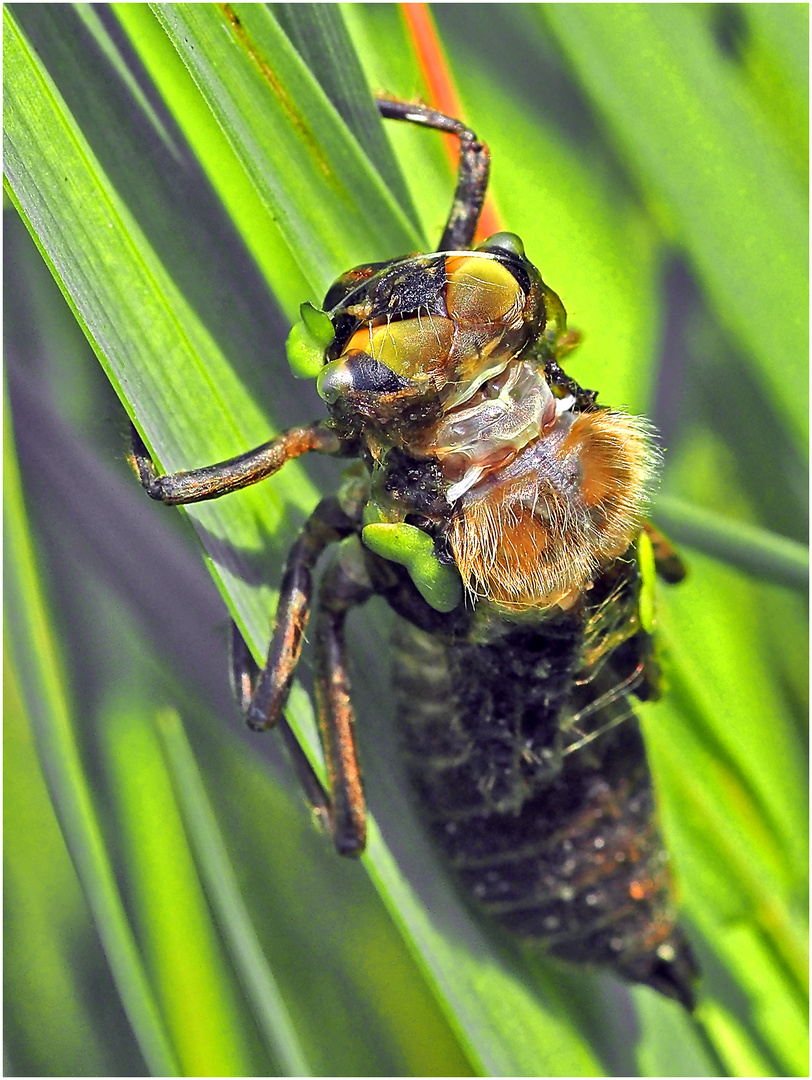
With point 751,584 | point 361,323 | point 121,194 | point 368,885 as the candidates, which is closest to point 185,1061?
point 368,885

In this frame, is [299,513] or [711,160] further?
[711,160]

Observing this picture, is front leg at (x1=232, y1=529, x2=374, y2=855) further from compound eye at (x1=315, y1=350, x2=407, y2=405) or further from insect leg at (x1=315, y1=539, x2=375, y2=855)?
compound eye at (x1=315, y1=350, x2=407, y2=405)

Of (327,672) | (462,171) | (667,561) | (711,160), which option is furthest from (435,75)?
(327,672)

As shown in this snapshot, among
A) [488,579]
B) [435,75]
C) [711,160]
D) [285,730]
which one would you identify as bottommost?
[285,730]

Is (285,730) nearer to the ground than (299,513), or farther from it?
nearer to the ground

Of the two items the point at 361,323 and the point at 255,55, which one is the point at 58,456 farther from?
the point at 255,55

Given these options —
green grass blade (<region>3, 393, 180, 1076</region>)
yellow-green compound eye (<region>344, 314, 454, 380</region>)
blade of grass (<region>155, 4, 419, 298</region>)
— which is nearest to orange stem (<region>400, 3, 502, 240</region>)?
blade of grass (<region>155, 4, 419, 298</region>)

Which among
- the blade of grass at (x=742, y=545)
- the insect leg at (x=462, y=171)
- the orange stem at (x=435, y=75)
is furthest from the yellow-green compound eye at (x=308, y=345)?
the blade of grass at (x=742, y=545)

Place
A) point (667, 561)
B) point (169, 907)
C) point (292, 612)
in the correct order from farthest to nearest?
point (667, 561)
point (169, 907)
point (292, 612)

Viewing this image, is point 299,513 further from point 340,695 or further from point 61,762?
point 61,762
